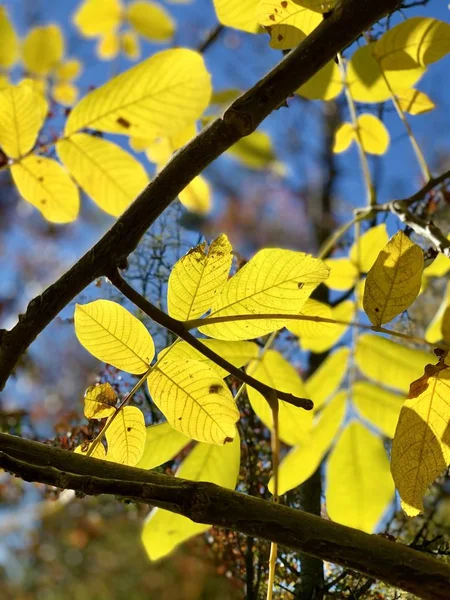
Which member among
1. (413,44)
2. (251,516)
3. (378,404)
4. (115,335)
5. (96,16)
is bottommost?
(251,516)

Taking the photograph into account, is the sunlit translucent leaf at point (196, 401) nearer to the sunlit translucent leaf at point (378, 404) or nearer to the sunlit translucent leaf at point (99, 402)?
the sunlit translucent leaf at point (99, 402)

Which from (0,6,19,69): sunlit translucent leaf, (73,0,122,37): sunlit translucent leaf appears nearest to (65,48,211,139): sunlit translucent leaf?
(0,6,19,69): sunlit translucent leaf

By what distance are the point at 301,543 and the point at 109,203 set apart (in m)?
0.39

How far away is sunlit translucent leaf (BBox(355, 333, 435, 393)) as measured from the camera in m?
0.60

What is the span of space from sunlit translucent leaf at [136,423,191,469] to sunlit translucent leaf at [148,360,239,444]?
91mm

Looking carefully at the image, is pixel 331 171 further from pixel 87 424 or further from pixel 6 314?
pixel 87 424

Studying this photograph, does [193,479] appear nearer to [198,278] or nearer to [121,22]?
[198,278]

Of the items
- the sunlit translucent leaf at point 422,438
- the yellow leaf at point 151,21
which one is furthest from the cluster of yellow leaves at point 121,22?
the sunlit translucent leaf at point 422,438

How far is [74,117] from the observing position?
0.53 m

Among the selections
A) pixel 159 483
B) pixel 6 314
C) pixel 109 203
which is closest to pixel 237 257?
pixel 109 203

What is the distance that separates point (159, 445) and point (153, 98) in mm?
278

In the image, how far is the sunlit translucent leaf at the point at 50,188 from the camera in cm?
58

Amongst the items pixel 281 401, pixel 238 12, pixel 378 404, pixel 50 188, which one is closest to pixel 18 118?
pixel 50 188

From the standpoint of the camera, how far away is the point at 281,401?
1.69 ft
